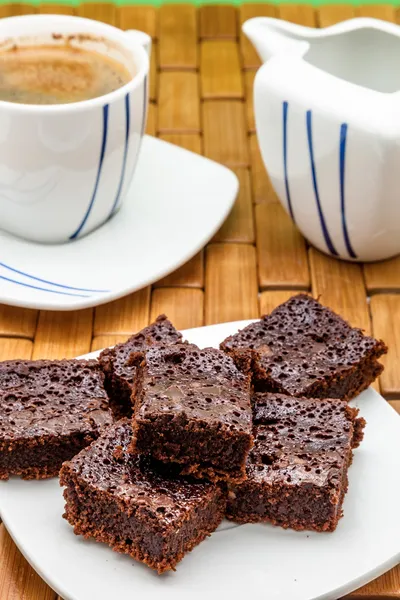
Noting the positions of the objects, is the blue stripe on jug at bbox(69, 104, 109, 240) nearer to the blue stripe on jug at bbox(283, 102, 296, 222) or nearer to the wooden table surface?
the wooden table surface

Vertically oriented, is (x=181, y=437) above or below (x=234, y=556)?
above

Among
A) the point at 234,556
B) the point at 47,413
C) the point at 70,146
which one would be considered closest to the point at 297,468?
the point at 234,556

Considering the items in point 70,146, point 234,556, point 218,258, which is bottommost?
point 218,258

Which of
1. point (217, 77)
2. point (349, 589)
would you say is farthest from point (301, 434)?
point (217, 77)

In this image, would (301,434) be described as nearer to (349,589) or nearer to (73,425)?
(349,589)

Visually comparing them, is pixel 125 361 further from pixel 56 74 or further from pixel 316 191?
pixel 56 74

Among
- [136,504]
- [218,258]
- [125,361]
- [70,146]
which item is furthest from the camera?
[218,258]

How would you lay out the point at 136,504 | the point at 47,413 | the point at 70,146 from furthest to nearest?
the point at 70,146 → the point at 47,413 → the point at 136,504

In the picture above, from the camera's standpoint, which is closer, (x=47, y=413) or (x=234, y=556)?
(x=234, y=556)
